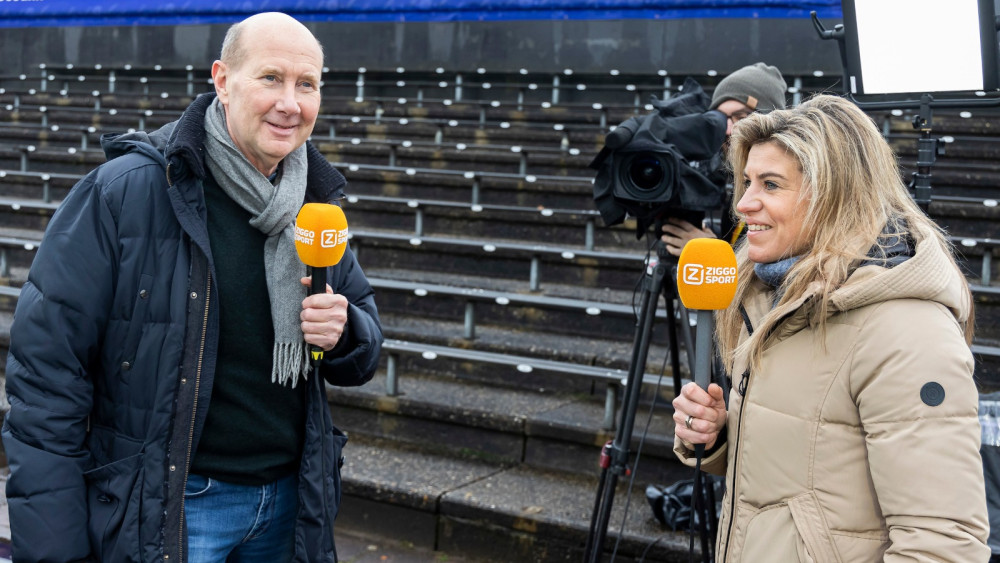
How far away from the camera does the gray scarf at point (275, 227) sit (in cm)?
163

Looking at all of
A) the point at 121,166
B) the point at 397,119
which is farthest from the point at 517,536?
the point at 397,119

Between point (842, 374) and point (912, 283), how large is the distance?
153mm

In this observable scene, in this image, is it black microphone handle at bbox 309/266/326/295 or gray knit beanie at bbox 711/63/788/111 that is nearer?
black microphone handle at bbox 309/266/326/295

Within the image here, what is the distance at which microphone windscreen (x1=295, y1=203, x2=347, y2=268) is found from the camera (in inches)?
59.7

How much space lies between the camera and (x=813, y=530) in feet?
4.29

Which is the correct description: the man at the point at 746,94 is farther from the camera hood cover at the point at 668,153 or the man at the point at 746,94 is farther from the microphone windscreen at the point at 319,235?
the microphone windscreen at the point at 319,235

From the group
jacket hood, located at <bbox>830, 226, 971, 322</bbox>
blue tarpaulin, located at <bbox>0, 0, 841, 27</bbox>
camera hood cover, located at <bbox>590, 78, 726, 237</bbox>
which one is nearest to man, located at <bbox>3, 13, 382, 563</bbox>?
jacket hood, located at <bbox>830, 226, 971, 322</bbox>

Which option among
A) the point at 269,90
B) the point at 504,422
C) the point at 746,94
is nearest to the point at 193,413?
the point at 269,90

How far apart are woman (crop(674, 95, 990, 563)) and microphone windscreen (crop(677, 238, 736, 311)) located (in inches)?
3.3

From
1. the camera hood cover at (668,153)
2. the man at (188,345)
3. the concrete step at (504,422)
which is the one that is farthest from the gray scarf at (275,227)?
the concrete step at (504,422)

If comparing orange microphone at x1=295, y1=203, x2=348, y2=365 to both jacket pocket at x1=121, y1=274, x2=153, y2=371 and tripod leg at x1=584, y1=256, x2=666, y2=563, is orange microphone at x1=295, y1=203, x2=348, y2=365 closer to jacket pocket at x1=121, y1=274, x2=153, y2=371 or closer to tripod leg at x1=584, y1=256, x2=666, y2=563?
jacket pocket at x1=121, y1=274, x2=153, y2=371

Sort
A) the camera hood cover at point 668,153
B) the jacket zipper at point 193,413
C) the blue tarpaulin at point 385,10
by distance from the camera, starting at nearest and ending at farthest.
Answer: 1. the jacket zipper at point 193,413
2. the camera hood cover at point 668,153
3. the blue tarpaulin at point 385,10

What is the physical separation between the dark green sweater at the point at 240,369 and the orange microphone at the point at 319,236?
0.46ft

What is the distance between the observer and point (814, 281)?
1.36 metres
